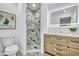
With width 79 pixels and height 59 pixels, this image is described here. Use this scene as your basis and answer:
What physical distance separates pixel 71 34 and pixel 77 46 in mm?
186

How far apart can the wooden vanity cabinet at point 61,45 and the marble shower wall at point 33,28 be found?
0.14 metres

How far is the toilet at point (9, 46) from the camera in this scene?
5.60ft

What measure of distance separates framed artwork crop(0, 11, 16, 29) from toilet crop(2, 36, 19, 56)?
171mm

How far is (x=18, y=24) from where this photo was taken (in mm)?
1732

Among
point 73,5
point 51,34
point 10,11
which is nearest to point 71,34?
point 51,34

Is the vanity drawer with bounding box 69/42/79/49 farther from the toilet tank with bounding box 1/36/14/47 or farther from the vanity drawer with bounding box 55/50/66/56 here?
the toilet tank with bounding box 1/36/14/47

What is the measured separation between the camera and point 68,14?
171 cm

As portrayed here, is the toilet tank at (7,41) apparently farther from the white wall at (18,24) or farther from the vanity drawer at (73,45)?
the vanity drawer at (73,45)

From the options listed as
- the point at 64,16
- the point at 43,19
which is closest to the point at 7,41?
the point at 43,19

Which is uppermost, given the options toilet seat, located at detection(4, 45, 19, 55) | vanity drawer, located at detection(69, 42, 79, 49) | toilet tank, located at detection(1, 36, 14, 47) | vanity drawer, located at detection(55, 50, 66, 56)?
toilet tank, located at detection(1, 36, 14, 47)

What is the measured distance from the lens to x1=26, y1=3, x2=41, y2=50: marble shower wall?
5.73 feet

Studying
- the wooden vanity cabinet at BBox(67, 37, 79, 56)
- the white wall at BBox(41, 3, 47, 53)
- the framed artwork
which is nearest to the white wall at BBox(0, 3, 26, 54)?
the framed artwork

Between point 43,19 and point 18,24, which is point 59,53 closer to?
point 43,19

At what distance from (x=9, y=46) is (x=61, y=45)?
2.50 ft
